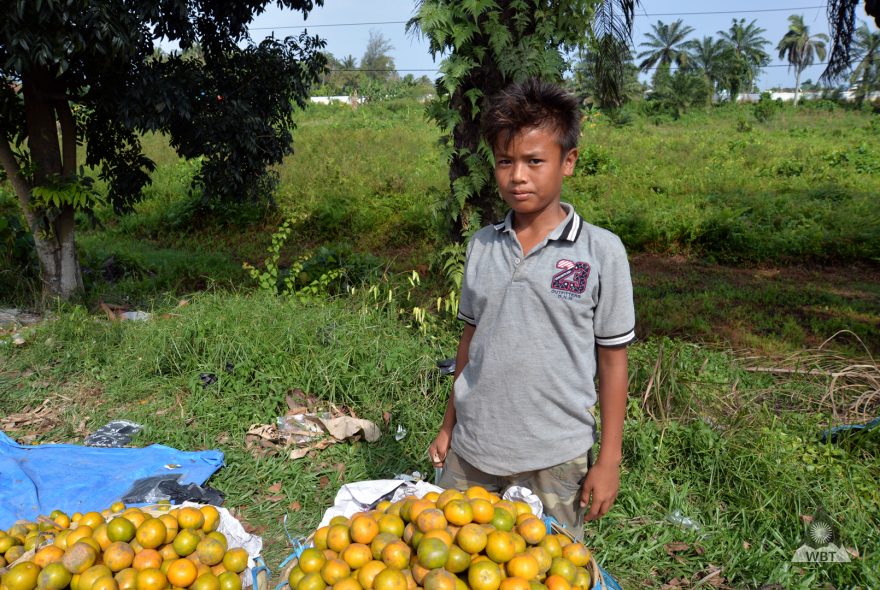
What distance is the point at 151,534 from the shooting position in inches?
73.4

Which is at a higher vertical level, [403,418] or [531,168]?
[531,168]

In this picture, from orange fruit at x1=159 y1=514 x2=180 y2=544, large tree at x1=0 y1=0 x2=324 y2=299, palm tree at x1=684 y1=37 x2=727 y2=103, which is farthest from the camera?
palm tree at x1=684 y1=37 x2=727 y2=103

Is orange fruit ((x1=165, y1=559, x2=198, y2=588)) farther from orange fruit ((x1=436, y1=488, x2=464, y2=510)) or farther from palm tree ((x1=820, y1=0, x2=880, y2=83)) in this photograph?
palm tree ((x1=820, y1=0, x2=880, y2=83))

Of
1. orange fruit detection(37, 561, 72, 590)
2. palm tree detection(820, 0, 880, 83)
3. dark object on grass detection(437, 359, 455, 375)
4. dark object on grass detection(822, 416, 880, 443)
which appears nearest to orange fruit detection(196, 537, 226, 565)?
orange fruit detection(37, 561, 72, 590)

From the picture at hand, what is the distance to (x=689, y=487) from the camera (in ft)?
10.8

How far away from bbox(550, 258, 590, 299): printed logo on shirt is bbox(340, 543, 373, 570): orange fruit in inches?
34.7

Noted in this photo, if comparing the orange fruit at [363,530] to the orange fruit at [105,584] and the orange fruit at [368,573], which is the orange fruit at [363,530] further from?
the orange fruit at [105,584]

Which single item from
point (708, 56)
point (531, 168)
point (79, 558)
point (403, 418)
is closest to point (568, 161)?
point (531, 168)

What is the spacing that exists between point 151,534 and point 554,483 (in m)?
1.25

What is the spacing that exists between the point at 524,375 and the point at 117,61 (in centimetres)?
515

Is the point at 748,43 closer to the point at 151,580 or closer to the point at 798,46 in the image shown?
the point at 798,46

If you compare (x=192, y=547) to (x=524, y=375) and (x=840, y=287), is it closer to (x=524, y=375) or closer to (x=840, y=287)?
(x=524, y=375)

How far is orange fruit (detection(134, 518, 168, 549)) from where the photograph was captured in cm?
186

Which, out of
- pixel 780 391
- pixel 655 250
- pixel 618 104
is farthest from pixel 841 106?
pixel 780 391
